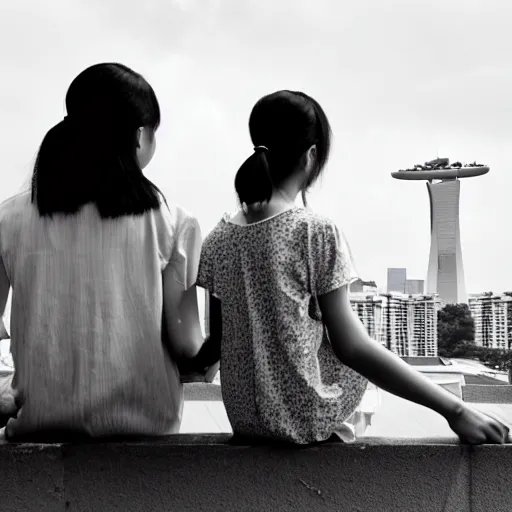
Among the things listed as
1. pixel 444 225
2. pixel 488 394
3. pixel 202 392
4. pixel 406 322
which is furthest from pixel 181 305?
pixel 444 225

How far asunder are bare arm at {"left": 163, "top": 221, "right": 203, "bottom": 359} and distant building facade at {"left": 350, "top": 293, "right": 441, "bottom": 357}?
53934 mm

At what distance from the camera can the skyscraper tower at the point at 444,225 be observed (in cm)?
6744

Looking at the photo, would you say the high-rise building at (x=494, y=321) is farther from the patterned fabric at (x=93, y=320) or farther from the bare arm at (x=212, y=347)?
the patterned fabric at (x=93, y=320)

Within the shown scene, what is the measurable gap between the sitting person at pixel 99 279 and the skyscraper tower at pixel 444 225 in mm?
66169

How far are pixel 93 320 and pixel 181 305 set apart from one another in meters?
0.19

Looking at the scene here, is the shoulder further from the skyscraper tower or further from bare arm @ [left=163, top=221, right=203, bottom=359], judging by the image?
the skyscraper tower

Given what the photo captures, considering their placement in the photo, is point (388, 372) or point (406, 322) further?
point (406, 322)

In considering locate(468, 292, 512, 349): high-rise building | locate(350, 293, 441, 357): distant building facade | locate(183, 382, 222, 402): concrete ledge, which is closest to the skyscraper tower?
locate(350, 293, 441, 357): distant building facade

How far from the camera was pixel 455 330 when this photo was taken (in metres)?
63.4

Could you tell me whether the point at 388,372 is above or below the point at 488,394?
above

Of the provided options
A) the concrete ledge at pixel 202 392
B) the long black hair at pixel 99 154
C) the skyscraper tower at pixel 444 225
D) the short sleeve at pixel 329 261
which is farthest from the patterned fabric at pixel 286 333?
the skyscraper tower at pixel 444 225

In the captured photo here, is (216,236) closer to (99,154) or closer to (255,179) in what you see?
(255,179)

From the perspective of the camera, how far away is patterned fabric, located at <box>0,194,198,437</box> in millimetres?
1674

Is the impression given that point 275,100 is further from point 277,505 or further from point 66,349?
point 277,505
